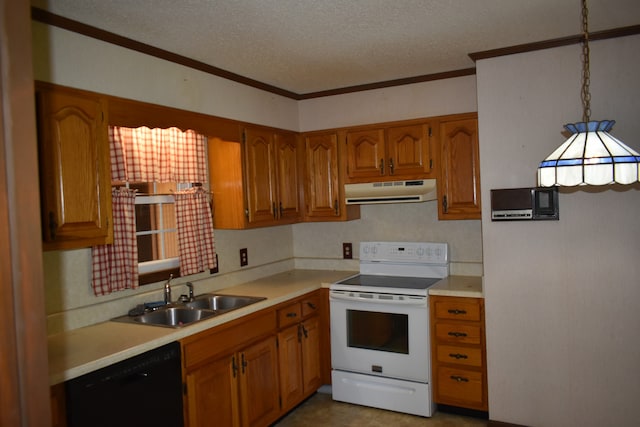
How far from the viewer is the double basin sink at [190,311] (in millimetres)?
2869

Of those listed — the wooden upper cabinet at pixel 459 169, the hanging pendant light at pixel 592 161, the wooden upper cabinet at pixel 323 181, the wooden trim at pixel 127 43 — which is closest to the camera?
the hanging pendant light at pixel 592 161

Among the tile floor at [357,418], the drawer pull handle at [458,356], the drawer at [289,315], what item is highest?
the drawer at [289,315]

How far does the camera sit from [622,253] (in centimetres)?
285

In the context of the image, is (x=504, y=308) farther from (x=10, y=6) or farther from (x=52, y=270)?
(x=10, y=6)

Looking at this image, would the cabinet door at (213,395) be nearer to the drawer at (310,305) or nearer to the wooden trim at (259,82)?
the drawer at (310,305)

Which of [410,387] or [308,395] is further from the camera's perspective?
[308,395]

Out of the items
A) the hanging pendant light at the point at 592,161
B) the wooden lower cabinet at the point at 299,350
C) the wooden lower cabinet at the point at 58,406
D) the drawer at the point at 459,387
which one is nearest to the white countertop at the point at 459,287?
the drawer at the point at 459,387

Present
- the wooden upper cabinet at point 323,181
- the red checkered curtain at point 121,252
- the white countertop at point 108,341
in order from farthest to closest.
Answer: the wooden upper cabinet at point 323,181 → the red checkered curtain at point 121,252 → the white countertop at point 108,341

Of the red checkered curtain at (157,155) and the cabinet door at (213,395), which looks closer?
the cabinet door at (213,395)

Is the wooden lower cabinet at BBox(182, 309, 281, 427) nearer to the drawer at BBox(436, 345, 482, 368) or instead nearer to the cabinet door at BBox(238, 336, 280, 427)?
the cabinet door at BBox(238, 336, 280, 427)

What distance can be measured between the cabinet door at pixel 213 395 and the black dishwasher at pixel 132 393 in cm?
10

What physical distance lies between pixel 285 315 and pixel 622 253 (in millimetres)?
2132

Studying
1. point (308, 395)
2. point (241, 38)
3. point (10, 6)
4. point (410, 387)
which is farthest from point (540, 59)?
point (10, 6)

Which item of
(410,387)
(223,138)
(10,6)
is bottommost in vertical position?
(410,387)
